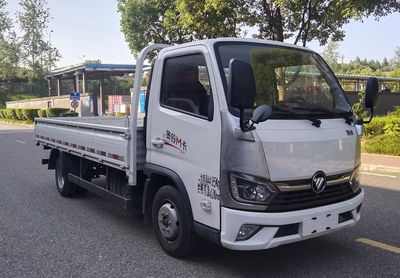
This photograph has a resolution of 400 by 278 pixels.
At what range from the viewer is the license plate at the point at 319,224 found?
3883 mm

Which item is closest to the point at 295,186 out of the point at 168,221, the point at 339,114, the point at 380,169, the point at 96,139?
the point at 339,114

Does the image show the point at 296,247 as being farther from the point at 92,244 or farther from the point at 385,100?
the point at 385,100

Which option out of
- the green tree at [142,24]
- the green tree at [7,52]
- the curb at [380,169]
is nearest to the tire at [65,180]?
the curb at [380,169]

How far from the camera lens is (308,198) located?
3.96m

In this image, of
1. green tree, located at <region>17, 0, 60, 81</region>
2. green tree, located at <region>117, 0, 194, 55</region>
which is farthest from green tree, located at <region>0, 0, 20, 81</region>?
green tree, located at <region>117, 0, 194, 55</region>

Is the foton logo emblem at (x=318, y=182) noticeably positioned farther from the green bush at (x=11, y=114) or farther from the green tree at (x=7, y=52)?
the green tree at (x=7, y=52)

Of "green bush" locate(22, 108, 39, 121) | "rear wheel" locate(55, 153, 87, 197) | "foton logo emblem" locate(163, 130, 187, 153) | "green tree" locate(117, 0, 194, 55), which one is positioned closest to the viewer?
"foton logo emblem" locate(163, 130, 187, 153)

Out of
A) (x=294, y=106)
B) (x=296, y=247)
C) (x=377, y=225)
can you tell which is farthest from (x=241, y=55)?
(x=377, y=225)

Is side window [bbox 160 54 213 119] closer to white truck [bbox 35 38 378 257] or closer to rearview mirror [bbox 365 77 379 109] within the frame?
white truck [bbox 35 38 378 257]

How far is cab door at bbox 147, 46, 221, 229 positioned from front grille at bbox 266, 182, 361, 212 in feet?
1.68

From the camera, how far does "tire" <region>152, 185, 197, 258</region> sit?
14.3 feet

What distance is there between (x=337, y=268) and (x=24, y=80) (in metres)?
75.4

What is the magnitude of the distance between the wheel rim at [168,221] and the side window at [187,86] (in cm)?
100

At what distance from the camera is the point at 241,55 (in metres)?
4.33
